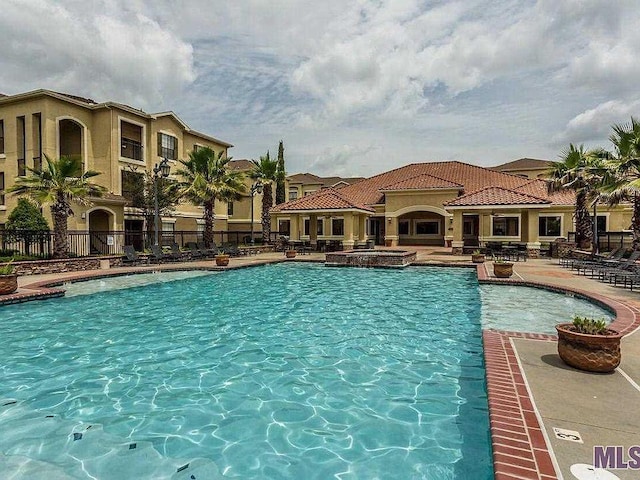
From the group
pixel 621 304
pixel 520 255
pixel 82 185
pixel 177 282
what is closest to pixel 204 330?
pixel 177 282

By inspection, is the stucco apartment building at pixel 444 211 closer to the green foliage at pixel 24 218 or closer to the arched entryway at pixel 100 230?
the arched entryway at pixel 100 230

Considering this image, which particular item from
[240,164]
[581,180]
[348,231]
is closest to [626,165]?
[581,180]

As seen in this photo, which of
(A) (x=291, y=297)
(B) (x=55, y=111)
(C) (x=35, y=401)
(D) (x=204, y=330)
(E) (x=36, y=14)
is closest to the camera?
(C) (x=35, y=401)

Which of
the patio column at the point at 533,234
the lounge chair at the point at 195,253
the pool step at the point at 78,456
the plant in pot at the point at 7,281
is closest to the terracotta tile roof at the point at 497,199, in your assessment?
the patio column at the point at 533,234

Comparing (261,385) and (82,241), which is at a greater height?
(82,241)

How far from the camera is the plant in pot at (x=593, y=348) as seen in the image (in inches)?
209

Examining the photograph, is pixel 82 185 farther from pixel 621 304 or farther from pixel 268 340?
pixel 621 304

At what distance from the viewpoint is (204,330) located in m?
9.28

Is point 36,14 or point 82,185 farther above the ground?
point 36,14

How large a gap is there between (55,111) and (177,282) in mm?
18751

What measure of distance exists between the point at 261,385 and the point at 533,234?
Answer: 25767 mm

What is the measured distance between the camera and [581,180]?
80.9ft

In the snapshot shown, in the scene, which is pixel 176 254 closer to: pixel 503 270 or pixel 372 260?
pixel 372 260

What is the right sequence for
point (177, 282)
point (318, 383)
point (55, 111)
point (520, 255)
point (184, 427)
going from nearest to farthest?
point (184, 427), point (318, 383), point (177, 282), point (520, 255), point (55, 111)
